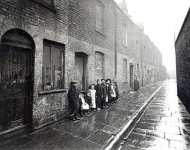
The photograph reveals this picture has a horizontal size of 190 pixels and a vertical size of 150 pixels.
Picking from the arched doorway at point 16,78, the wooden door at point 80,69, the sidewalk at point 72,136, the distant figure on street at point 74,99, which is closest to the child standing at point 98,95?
the wooden door at point 80,69

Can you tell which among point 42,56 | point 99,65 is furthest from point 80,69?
point 42,56

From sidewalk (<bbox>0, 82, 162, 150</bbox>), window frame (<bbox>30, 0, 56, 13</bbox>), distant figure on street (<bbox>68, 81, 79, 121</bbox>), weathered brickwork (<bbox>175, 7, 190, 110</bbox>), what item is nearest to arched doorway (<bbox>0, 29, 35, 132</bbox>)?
sidewalk (<bbox>0, 82, 162, 150</bbox>)

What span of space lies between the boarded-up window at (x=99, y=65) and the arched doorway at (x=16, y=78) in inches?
192

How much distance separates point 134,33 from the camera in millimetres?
17547

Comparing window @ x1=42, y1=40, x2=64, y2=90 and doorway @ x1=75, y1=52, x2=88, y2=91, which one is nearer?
window @ x1=42, y1=40, x2=64, y2=90

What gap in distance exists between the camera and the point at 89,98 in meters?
7.14

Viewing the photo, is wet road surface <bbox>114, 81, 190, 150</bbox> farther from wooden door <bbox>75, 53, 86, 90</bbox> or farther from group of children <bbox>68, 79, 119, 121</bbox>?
wooden door <bbox>75, 53, 86, 90</bbox>

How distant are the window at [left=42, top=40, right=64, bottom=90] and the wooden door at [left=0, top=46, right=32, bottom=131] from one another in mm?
680

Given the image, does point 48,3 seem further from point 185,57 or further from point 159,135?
point 185,57

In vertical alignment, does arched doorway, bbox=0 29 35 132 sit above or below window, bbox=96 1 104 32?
below

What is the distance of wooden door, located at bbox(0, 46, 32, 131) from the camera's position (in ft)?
13.5

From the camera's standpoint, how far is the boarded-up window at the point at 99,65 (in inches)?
363

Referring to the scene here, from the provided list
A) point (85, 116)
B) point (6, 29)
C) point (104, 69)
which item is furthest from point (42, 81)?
point (104, 69)

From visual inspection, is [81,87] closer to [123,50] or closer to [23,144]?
[23,144]
